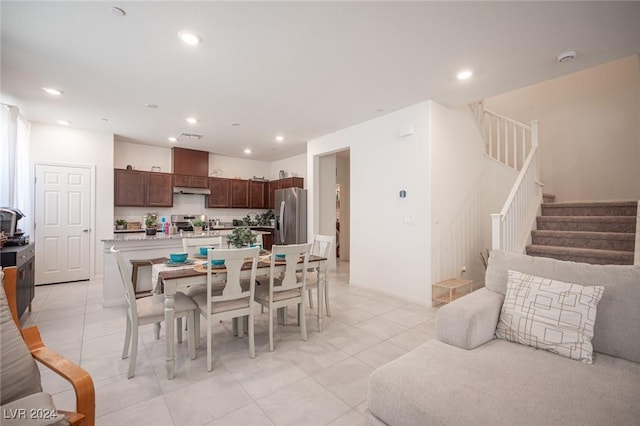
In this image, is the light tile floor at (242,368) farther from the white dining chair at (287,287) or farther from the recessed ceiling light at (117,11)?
the recessed ceiling light at (117,11)

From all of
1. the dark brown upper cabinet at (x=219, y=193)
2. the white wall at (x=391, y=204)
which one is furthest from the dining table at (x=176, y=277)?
the dark brown upper cabinet at (x=219, y=193)

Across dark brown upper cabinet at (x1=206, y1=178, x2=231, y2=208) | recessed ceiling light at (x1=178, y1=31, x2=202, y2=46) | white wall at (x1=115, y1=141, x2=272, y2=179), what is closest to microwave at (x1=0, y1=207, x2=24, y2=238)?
white wall at (x1=115, y1=141, x2=272, y2=179)

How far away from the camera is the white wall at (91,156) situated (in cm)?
491

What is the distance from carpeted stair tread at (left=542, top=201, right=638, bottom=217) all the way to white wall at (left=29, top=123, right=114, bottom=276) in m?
→ 7.54

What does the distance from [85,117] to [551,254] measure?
7.00 metres

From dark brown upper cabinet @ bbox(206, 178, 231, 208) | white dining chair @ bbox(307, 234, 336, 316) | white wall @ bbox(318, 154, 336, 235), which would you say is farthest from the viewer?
dark brown upper cabinet @ bbox(206, 178, 231, 208)

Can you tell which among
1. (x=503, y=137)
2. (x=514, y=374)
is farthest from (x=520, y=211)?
(x=514, y=374)

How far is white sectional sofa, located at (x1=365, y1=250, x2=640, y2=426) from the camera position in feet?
3.64

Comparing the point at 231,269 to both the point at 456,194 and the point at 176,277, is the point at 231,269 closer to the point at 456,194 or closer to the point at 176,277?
the point at 176,277

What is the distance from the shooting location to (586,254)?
10.8 feet

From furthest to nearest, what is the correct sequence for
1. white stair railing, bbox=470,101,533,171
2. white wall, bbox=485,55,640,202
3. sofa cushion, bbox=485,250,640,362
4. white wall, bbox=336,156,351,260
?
1. white wall, bbox=336,156,351,260
2. white stair railing, bbox=470,101,533,171
3. white wall, bbox=485,55,640,202
4. sofa cushion, bbox=485,250,640,362

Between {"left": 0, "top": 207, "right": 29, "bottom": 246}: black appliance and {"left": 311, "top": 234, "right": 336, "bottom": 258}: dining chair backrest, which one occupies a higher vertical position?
{"left": 0, "top": 207, "right": 29, "bottom": 246}: black appliance

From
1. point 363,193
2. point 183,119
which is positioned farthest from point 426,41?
point 183,119

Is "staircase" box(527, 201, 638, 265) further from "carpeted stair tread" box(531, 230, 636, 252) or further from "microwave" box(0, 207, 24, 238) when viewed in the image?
"microwave" box(0, 207, 24, 238)
